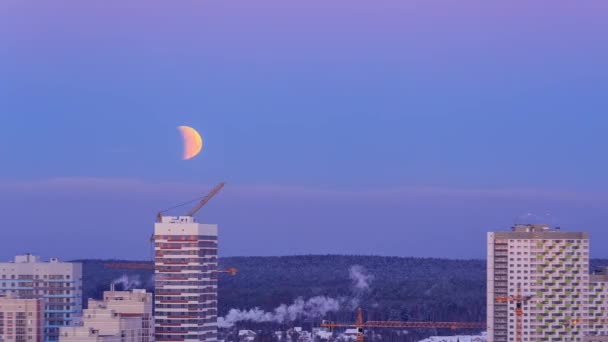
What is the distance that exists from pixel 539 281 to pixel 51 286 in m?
37.9

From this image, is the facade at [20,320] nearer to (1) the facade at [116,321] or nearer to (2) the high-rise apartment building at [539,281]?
(1) the facade at [116,321]

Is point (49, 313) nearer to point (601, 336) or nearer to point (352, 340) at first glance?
point (601, 336)

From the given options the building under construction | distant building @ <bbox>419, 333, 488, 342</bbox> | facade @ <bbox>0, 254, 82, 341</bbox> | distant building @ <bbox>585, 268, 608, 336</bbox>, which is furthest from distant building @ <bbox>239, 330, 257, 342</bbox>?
the building under construction

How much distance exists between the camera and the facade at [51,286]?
12850 cm

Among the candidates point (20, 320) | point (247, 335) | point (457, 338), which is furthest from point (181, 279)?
point (457, 338)

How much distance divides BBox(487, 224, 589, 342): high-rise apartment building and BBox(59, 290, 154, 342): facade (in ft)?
101

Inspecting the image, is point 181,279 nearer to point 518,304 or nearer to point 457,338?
point 518,304

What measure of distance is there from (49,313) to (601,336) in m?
42.4

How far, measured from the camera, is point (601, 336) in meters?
133

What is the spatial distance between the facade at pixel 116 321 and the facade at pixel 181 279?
3.47 meters

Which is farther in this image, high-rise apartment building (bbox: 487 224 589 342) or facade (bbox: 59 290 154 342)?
high-rise apartment building (bbox: 487 224 589 342)

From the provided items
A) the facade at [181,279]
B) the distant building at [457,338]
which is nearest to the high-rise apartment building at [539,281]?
the facade at [181,279]

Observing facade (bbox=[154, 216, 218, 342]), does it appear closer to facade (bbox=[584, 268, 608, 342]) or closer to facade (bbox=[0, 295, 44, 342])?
facade (bbox=[0, 295, 44, 342])

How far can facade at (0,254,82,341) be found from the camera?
12850cm
